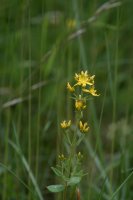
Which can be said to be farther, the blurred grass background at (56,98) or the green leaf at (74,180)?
the blurred grass background at (56,98)

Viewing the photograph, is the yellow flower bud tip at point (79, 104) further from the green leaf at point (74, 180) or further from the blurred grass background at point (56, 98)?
the blurred grass background at point (56, 98)

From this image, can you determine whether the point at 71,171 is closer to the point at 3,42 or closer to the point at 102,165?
the point at 102,165

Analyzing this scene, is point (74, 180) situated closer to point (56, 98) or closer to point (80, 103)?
point (80, 103)

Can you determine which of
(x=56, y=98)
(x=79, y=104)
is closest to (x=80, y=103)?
(x=79, y=104)

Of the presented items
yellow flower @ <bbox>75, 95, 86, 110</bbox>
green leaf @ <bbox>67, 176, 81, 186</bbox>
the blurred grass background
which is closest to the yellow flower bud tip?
yellow flower @ <bbox>75, 95, 86, 110</bbox>

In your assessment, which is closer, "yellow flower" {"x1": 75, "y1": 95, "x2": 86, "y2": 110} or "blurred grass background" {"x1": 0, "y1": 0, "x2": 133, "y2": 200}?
"yellow flower" {"x1": 75, "y1": 95, "x2": 86, "y2": 110}

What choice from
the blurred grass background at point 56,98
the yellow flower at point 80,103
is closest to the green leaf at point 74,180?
the yellow flower at point 80,103

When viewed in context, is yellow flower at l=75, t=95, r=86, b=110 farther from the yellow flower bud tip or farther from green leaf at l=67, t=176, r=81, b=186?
green leaf at l=67, t=176, r=81, b=186

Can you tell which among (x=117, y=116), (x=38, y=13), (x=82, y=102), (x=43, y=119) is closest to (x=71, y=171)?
(x=82, y=102)
